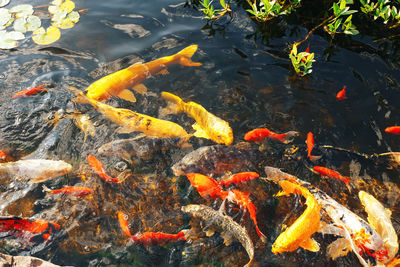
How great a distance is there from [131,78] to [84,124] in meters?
1.07

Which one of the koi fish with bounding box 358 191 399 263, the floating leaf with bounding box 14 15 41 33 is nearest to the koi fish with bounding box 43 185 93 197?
the koi fish with bounding box 358 191 399 263

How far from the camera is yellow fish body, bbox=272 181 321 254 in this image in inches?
105

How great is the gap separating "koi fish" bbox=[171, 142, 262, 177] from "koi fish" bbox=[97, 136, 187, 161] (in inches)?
13.0

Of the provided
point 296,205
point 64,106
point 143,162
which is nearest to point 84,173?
point 143,162

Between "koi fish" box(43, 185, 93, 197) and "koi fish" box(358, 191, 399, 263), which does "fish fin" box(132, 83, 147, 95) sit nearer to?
"koi fish" box(43, 185, 93, 197)

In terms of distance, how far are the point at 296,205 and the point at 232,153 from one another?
1004 millimetres

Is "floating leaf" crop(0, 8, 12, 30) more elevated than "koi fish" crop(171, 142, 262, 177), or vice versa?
"floating leaf" crop(0, 8, 12, 30)

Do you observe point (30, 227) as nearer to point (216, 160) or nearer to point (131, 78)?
point (216, 160)

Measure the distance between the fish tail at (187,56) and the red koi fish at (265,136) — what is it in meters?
1.89

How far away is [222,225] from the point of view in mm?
3053

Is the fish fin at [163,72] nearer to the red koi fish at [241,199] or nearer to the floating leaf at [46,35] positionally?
the floating leaf at [46,35]

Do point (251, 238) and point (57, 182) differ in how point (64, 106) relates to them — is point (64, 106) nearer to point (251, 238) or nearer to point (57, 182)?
point (57, 182)

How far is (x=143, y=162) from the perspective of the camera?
3.80 m

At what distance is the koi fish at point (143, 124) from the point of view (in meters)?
3.90
